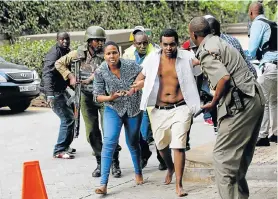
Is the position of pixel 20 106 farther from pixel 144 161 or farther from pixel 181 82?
pixel 181 82

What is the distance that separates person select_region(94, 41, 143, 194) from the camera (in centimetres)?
731

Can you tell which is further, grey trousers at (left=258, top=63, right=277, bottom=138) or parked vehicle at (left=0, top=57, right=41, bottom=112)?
parked vehicle at (left=0, top=57, right=41, bottom=112)

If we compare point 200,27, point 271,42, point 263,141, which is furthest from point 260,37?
point 200,27

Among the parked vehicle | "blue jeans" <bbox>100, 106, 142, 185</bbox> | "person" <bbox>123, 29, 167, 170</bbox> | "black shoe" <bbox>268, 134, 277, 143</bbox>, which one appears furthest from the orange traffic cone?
the parked vehicle

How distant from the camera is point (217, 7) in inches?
1096

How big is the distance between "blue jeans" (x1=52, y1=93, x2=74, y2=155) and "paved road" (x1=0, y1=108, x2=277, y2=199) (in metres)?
0.23

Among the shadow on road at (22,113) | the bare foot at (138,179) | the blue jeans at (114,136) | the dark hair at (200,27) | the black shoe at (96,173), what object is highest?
the dark hair at (200,27)

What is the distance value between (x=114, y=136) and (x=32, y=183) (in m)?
1.59

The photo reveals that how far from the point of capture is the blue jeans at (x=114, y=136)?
23.8ft

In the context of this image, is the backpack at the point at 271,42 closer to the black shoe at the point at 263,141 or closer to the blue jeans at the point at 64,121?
the black shoe at the point at 263,141

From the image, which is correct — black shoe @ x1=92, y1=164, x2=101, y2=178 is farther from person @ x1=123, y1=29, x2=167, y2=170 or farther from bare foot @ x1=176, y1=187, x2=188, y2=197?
bare foot @ x1=176, y1=187, x2=188, y2=197

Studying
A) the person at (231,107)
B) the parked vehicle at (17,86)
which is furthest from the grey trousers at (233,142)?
the parked vehicle at (17,86)

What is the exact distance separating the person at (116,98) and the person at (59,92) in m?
1.63

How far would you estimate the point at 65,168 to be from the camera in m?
8.72
